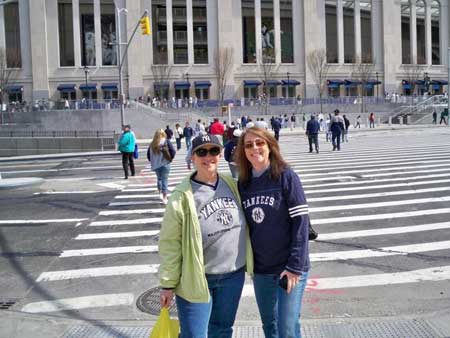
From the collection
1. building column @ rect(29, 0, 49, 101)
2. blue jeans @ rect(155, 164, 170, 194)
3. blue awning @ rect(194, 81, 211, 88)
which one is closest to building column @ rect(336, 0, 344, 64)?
blue awning @ rect(194, 81, 211, 88)

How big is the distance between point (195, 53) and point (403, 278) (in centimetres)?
6300

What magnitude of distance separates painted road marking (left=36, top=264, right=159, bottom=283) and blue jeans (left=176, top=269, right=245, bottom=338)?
366 centimetres

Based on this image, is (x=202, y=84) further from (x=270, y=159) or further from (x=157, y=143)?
(x=270, y=159)

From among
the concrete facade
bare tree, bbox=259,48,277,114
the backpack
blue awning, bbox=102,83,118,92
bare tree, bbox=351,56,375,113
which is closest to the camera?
the backpack

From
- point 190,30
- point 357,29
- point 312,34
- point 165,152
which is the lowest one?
point 165,152

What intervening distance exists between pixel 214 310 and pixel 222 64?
2440 inches

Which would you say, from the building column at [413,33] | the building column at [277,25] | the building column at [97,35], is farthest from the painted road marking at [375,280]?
the building column at [413,33]

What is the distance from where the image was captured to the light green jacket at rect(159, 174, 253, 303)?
3.59 meters

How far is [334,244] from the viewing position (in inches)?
339

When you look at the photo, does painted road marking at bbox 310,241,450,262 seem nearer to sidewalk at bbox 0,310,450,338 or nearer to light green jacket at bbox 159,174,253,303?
sidewalk at bbox 0,310,450,338

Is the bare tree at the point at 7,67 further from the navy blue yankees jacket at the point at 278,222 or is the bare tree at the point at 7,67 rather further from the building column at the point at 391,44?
the navy blue yankees jacket at the point at 278,222

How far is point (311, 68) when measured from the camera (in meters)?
67.3

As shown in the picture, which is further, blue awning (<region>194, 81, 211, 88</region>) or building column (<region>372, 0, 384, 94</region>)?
building column (<region>372, 0, 384, 94</region>)

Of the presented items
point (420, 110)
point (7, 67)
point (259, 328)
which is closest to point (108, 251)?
point (259, 328)
